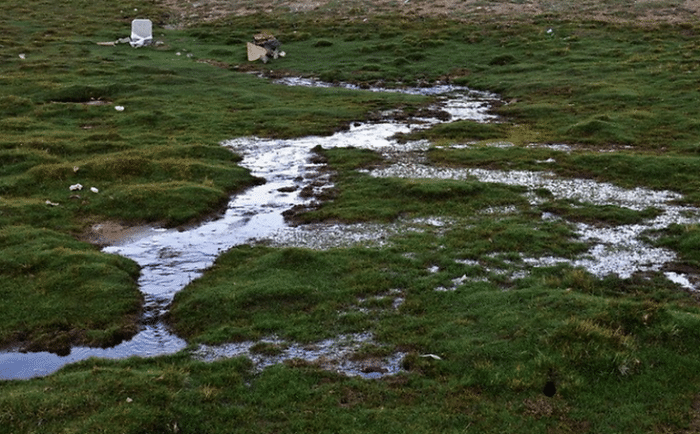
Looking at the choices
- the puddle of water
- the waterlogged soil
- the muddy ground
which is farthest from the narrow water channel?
the muddy ground

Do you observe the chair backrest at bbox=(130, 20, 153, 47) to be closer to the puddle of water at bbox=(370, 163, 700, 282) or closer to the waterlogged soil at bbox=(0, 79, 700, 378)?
the waterlogged soil at bbox=(0, 79, 700, 378)

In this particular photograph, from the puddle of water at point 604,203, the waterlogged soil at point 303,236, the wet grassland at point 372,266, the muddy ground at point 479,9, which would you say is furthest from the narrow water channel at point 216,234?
the muddy ground at point 479,9

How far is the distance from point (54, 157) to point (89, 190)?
228 inches

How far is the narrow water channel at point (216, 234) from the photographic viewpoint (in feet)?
58.6

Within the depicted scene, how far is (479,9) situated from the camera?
3221 inches

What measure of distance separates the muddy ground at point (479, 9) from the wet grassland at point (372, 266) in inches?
889

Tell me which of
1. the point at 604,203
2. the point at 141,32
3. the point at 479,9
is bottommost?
the point at 604,203

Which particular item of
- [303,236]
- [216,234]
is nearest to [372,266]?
[303,236]

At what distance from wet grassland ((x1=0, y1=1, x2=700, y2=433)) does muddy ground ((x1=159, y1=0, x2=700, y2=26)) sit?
2258 cm

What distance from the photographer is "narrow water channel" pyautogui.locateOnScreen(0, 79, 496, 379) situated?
17859 millimetres

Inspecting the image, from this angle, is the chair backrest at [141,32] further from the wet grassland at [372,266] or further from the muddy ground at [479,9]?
the wet grassland at [372,266]

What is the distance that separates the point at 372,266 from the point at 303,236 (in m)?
4.27

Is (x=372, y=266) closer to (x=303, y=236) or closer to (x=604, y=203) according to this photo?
(x=303, y=236)

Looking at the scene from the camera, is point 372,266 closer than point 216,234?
Yes
